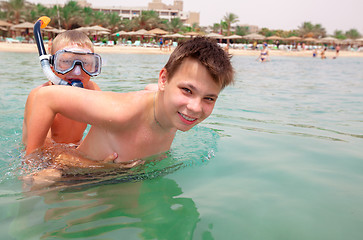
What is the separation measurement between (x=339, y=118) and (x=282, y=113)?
93 centimetres

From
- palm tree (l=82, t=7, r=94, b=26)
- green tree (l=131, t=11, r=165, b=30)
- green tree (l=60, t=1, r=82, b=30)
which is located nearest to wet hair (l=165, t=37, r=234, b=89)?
green tree (l=60, t=1, r=82, b=30)

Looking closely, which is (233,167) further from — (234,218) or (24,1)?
(24,1)

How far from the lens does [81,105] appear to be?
2432 mm

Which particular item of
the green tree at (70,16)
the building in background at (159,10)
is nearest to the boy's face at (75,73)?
the green tree at (70,16)

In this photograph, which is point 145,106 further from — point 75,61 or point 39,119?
point 75,61

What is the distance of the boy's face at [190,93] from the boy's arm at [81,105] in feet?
1.24

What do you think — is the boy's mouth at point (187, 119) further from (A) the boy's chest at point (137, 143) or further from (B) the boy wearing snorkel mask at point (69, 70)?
(B) the boy wearing snorkel mask at point (69, 70)

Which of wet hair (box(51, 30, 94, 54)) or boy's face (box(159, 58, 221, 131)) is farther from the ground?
wet hair (box(51, 30, 94, 54))

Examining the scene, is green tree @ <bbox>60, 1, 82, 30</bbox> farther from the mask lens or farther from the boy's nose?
the boy's nose

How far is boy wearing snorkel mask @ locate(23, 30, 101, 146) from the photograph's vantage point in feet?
10.3

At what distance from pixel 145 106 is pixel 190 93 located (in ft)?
1.42

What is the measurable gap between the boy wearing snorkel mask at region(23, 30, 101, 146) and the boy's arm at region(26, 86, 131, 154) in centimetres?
53

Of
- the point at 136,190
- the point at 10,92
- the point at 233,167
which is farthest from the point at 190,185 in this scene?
the point at 10,92

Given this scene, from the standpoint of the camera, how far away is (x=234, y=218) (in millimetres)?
2285
